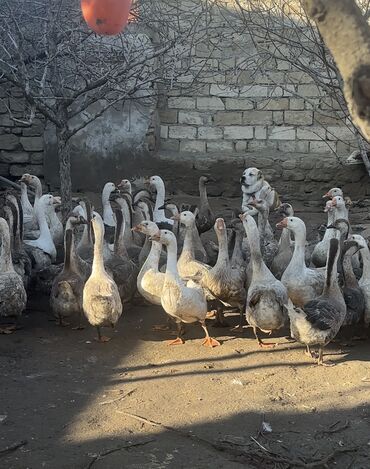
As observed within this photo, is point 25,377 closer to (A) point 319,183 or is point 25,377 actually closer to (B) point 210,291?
(B) point 210,291

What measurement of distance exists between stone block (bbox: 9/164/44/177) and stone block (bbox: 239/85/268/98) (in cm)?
406

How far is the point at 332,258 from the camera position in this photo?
6754 mm

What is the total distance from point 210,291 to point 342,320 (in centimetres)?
148

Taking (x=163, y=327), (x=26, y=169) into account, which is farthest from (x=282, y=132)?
(x=163, y=327)

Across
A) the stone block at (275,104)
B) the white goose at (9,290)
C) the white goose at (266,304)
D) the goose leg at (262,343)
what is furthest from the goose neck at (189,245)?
the stone block at (275,104)

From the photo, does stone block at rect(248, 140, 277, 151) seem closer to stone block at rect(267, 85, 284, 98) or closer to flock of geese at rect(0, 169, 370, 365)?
stone block at rect(267, 85, 284, 98)

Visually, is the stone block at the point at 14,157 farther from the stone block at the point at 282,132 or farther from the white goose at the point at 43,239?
the stone block at the point at 282,132

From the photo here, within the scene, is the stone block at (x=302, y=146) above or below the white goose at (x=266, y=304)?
above

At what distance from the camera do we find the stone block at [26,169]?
1365 centimetres

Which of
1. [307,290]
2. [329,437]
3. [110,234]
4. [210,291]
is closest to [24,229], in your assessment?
[110,234]

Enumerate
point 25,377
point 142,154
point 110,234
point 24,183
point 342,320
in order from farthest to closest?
point 142,154 < point 24,183 < point 110,234 < point 342,320 < point 25,377

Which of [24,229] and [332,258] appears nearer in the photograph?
[332,258]

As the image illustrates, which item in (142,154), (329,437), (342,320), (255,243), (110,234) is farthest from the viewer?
(142,154)

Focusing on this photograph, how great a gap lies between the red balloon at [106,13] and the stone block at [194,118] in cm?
840
